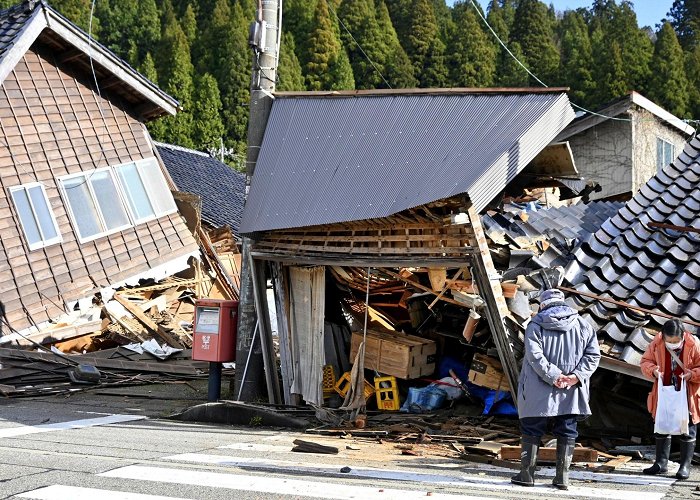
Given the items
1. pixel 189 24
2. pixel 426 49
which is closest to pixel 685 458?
pixel 426 49

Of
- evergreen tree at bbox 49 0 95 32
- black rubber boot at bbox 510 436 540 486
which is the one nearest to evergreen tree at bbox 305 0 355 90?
evergreen tree at bbox 49 0 95 32

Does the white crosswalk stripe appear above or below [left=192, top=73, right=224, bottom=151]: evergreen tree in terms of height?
below

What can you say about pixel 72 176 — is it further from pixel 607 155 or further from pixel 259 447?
pixel 607 155

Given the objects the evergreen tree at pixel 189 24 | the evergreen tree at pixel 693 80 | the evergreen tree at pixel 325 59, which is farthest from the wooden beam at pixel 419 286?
the evergreen tree at pixel 189 24

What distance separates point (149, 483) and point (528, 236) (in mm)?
5625

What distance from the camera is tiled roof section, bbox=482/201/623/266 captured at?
10.2 m

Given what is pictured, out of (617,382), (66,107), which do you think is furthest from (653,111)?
(617,382)

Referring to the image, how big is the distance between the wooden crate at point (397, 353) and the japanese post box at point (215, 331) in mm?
1699

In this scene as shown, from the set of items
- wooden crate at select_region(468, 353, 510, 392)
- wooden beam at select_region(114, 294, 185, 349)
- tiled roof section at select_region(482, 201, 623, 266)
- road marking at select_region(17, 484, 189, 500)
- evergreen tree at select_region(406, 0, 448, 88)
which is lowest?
road marking at select_region(17, 484, 189, 500)

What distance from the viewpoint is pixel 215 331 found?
37.9ft

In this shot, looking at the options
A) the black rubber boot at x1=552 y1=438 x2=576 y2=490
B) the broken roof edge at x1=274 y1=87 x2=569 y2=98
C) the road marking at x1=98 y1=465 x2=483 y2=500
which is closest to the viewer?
the road marking at x1=98 y1=465 x2=483 y2=500

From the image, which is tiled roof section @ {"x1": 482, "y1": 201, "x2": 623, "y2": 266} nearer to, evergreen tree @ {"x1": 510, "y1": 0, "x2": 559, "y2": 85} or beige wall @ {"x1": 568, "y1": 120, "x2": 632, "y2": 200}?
beige wall @ {"x1": 568, "y1": 120, "x2": 632, "y2": 200}

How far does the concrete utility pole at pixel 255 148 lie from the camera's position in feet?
37.1

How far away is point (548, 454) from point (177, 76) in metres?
46.0
